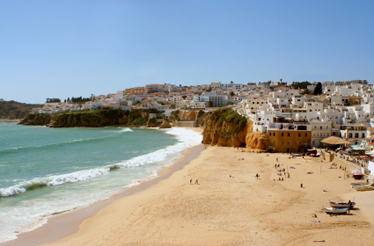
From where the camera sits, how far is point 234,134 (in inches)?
1495

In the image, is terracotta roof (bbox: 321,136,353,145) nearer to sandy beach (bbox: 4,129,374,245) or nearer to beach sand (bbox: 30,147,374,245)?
sandy beach (bbox: 4,129,374,245)

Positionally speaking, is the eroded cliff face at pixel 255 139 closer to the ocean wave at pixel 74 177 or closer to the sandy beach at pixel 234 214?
the sandy beach at pixel 234 214

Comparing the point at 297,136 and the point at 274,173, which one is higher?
the point at 297,136

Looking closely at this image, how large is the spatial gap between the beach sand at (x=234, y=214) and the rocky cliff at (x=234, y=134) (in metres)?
9.60

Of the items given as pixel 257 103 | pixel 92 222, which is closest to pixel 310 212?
pixel 92 222

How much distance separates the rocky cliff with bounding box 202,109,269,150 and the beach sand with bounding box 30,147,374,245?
960 cm

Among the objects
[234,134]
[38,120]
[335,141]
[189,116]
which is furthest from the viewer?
[38,120]

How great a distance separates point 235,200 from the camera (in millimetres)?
→ 17297

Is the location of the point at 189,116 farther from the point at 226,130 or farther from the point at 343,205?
the point at 343,205

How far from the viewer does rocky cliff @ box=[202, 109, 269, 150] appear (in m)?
34.0

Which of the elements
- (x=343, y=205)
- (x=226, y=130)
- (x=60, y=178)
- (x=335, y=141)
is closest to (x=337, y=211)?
(x=343, y=205)

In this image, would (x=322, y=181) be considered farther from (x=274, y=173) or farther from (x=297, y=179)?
(x=274, y=173)

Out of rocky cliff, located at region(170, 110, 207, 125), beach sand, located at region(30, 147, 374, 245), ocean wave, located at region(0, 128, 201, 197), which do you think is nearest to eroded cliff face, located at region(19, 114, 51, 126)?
rocky cliff, located at region(170, 110, 207, 125)

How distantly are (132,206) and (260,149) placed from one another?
66.8 feet
